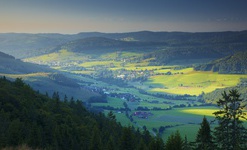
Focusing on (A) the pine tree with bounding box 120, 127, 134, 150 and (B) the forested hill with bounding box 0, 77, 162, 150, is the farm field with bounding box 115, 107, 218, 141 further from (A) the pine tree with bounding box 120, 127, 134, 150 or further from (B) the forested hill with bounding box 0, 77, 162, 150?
(A) the pine tree with bounding box 120, 127, 134, 150

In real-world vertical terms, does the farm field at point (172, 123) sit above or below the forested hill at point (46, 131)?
below

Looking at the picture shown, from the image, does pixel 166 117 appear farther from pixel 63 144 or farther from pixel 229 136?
pixel 229 136

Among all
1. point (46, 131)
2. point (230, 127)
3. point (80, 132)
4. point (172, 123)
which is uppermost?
point (230, 127)

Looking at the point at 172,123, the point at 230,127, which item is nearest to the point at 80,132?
the point at 230,127

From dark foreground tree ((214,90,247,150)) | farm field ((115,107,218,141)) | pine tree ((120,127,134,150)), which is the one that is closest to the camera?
dark foreground tree ((214,90,247,150))

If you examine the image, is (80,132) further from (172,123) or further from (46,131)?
(172,123)

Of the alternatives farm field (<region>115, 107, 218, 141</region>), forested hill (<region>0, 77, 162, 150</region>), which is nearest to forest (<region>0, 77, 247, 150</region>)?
forested hill (<region>0, 77, 162, 150</region>)

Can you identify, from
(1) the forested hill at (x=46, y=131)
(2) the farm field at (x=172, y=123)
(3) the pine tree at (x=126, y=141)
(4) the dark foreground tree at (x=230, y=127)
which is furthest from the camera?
(2) the farm field at (x=172, y=123)

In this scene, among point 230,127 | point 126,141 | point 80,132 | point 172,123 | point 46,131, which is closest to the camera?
point 230,127

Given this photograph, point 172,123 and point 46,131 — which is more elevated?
point 46,131

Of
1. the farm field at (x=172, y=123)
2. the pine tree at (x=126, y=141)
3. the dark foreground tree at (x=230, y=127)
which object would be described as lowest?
the farm field at (x=172, y=123)

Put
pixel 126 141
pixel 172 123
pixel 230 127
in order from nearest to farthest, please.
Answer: pixel 230 127 → pixel 126 141 → pixel 172 123

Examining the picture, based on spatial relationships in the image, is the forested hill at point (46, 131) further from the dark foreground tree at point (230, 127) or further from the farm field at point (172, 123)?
the farm field at point (172, 123)

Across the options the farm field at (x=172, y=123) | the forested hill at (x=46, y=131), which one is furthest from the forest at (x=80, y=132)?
the farm field at (x=172, y=123)
